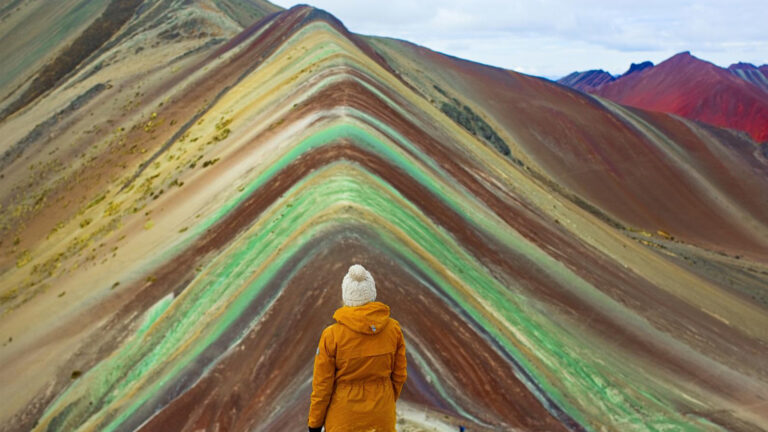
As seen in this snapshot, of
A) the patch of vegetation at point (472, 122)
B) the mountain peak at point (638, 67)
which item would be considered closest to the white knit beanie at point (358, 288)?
the patch of vegetation at point (472, 122)

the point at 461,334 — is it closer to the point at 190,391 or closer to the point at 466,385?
the point at 466,385

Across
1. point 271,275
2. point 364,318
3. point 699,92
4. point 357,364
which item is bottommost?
point 271,275

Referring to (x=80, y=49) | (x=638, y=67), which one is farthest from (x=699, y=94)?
(x=80, y=49)

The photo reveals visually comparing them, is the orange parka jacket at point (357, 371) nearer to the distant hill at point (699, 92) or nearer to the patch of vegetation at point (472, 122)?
the patch of vegetation at point (472, 122)

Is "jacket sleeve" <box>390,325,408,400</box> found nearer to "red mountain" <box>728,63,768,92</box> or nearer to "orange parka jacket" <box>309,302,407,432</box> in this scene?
"orange parka jacket" <box>309,302,407,432</box>

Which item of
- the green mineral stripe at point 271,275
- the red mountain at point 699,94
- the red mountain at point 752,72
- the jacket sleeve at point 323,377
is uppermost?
the red mountain at point 752,72

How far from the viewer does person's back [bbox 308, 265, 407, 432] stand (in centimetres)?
509

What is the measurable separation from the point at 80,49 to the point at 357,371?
51.1 metres

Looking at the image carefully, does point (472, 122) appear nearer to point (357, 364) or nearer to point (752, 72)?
point (357, 364)

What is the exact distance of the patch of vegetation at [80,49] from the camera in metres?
45.7

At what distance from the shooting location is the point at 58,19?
54719mm

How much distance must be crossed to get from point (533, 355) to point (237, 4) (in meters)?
47.1

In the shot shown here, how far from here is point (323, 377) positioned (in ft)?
16.9

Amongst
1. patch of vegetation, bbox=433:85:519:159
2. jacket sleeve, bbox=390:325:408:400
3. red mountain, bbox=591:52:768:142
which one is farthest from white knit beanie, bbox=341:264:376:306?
red mountain, bbox=591:52:768:142
